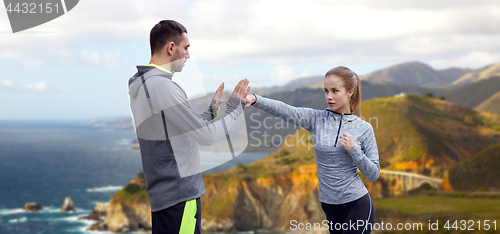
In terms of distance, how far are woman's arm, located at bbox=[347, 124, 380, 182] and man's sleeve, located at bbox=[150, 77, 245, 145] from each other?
940mm

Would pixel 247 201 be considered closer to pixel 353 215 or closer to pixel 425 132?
pixel 425 132

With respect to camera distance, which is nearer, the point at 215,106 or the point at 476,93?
the point at 215,106

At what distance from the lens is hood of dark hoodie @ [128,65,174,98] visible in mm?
2455

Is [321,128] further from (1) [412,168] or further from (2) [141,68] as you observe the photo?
(1) [412,168]

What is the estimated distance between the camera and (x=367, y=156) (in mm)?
2844

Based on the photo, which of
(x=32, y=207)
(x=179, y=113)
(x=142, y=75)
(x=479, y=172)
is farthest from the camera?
(x=32, y=207)

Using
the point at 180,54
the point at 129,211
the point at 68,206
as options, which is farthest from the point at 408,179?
Result: the point at 68,206

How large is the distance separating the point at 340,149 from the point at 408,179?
69687mm

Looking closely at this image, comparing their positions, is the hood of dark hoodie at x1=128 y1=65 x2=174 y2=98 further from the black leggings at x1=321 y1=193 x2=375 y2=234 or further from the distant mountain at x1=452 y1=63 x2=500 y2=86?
the distant mountain at x1=452 y1=63 x2=500 y2=86

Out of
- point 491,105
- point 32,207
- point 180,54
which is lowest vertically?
point 180,54

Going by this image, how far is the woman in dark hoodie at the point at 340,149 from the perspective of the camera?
9.16 ft

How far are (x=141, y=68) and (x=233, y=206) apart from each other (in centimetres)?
6444

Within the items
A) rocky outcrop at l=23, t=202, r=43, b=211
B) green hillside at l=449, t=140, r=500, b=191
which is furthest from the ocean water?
green hillside at l=449, t=140, r=500, b=191

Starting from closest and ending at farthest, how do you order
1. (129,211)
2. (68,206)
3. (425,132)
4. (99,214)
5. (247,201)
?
(247,201) → (129,211) → (425,132) → (99,214) → (68,206)
